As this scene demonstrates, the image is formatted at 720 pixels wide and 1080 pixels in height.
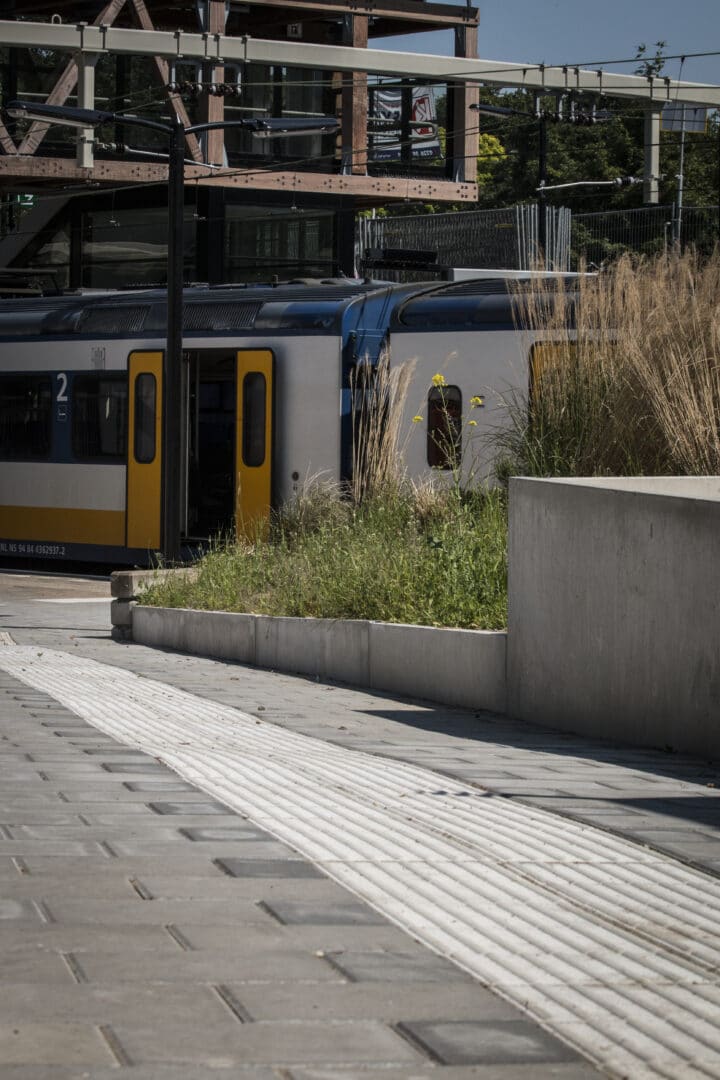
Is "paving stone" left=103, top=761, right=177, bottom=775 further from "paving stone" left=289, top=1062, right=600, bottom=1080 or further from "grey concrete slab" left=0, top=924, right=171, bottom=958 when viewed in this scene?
"paving stone" left=289, top=1062, right=600, bottom=1080

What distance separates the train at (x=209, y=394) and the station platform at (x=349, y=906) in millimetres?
10359

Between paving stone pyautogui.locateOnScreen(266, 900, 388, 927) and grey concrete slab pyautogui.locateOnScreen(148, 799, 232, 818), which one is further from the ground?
paving stone pyautogui.locateOnScreen(266, 900, 388, 927)

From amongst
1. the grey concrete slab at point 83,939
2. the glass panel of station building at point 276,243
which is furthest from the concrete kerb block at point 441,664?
the glass panel of station building at point 276,243

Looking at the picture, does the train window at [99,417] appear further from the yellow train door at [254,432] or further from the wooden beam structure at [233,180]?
the wooden beam structure at [233,180]

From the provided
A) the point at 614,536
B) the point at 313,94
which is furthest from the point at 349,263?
the point at 614,536

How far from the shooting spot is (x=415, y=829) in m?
5.73

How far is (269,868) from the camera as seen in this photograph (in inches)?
197

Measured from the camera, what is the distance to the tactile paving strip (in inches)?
149

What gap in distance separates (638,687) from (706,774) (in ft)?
3.33

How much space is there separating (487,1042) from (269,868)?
1.56 metres

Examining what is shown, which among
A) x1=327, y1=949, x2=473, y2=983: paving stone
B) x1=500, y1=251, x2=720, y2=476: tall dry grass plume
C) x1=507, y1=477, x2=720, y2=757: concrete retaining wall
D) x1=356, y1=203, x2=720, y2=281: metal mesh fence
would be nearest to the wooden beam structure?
x1=356, y1=203, x2=720, y2=281: metal mesh fence

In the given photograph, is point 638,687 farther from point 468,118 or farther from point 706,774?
point 468,118

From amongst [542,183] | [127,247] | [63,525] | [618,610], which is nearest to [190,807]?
[618,610]

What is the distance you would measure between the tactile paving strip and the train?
1065cm
